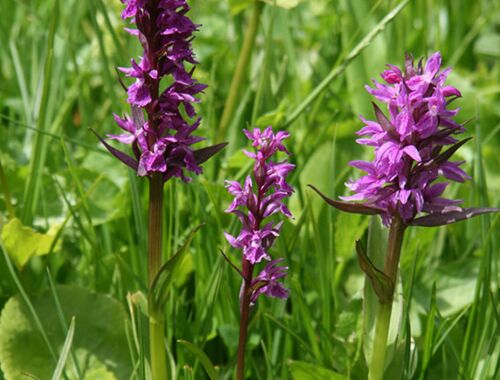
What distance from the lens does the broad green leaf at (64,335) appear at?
199 cm

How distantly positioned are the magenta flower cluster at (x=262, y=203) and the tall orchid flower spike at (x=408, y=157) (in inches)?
4.8

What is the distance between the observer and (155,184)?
161cm

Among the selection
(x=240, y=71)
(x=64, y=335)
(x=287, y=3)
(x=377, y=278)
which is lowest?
(x=64, y=335)

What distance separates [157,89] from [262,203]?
308mm

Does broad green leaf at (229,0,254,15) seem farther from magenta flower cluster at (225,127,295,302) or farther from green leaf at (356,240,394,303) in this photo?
green leaf at (356,240,394,303)

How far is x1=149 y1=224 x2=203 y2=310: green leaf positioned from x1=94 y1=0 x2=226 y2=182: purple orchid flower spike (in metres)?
0.16

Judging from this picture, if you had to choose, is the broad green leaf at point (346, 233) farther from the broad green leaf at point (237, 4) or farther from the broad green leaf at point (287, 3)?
the broad green leaf at point (237, 4)

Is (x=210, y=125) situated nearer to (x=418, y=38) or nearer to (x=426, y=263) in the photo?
(x=426, y=263)

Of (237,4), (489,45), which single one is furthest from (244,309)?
(489,45)

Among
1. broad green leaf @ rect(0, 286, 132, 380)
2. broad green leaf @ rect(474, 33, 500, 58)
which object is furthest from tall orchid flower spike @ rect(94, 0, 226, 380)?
broad green leaf @ rect(474, 33, 500, 58)

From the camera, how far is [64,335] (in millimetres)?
2039

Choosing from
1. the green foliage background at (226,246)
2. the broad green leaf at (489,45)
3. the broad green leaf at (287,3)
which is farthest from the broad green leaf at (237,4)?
the broad green leaf at (489,45)

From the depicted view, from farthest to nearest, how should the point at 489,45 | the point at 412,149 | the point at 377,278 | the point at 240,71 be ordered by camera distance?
1. the point at 489,45
2. the point at 240,71
3. the point at 377,278
4. the point at 412,149

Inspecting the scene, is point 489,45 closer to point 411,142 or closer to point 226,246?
point 226,246
